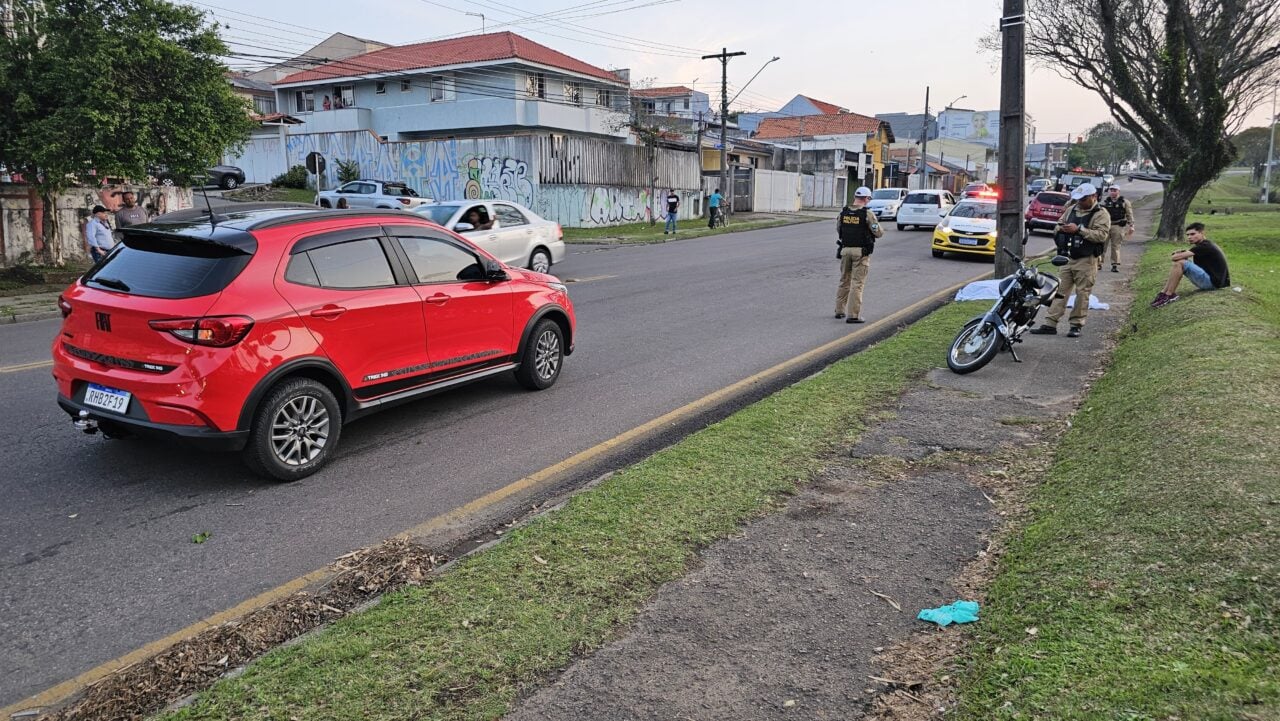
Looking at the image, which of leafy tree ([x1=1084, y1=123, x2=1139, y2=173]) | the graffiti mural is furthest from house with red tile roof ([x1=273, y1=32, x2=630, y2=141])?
leafy tree ([x1=1084, y1=123, x2=1139, y2=173])

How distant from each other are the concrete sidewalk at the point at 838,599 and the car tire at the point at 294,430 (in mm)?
2849

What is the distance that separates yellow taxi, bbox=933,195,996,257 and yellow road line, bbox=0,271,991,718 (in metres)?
12.4

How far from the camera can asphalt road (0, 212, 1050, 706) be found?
12.3 ft

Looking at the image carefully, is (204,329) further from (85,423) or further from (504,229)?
(504,229)

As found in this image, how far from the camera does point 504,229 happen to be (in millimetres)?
14867

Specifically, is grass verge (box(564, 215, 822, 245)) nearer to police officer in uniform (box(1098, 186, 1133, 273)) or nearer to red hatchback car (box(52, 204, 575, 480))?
police officer in uniform (box(1098, 186, 1133, 273))

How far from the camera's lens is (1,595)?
3836mm

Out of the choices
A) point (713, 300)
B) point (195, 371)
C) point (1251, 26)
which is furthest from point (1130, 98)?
point (195, 371)

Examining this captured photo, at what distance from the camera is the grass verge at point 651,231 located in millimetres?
28125

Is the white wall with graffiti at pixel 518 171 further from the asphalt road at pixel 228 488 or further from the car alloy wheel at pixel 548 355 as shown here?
the car alloy wheel at pixel 548 355

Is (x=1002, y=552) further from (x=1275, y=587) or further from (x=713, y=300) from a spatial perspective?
(x=713, y=300)

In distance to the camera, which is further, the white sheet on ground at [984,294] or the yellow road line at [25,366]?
the white sheet on ground at [984,294]

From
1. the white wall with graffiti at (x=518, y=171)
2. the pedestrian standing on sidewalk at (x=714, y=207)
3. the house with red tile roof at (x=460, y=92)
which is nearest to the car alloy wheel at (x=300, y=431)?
the white wall with graffiti at (x=518, y=171)

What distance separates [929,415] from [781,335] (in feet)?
12.5
